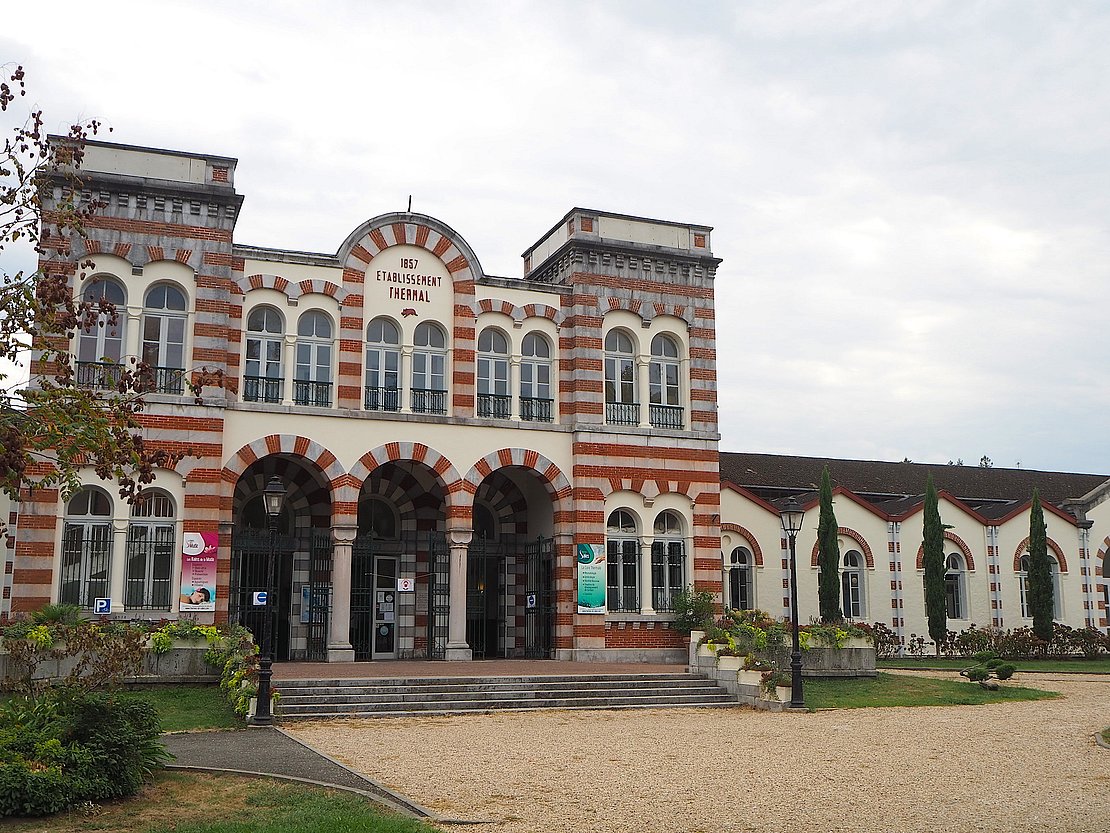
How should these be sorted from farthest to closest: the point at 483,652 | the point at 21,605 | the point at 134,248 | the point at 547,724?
the point at 483,652, the point at 134,248, the point at 21,605, the point at 547,724

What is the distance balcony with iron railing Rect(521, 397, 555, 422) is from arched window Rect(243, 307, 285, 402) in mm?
5670

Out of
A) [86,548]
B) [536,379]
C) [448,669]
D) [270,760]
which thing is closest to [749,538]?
[536,379]

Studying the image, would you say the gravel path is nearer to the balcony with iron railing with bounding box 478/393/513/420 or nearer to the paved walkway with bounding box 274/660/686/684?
the paved walkway with bounding box 274/660/686/684

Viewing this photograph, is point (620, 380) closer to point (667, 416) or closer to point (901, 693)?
point (667, 416)

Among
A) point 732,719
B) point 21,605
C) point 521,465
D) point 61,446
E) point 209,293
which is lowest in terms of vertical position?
point 732,719

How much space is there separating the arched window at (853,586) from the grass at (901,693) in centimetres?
939

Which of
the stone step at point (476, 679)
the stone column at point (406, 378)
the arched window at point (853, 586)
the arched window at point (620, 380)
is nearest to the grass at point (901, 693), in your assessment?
the stone step at point (476, 679)

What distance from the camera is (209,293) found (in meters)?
23.5

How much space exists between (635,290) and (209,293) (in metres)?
10.1

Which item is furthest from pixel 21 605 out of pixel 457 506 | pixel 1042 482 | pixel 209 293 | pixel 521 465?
pixel 1042 482

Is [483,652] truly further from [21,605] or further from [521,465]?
[21,605]

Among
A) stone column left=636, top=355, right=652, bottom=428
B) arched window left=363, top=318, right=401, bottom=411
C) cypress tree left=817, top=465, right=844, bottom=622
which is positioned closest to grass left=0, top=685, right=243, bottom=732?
arched window left=363, top=318, right=401, bottom=411

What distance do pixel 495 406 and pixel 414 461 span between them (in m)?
2.37

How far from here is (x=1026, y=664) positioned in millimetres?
29562
